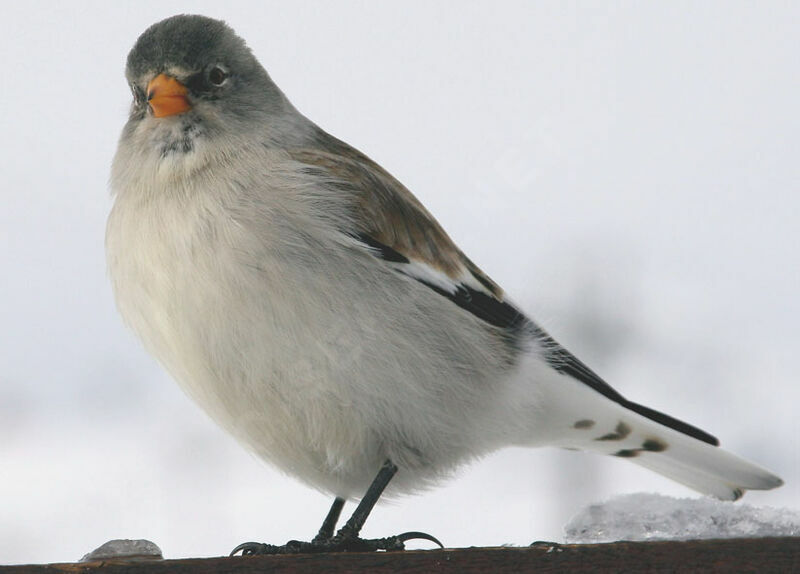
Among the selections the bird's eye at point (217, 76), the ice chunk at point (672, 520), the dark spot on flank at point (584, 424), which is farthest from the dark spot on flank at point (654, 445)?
the bird's eye at point (217, 76)

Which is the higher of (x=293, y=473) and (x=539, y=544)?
(x=293, y=473)

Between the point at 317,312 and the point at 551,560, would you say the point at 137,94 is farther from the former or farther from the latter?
the point at 551,560

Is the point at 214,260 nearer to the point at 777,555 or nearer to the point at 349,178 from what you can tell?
the point at 349,178

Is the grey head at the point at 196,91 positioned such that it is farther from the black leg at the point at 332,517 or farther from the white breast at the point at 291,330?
the black leg at the point at 332,517

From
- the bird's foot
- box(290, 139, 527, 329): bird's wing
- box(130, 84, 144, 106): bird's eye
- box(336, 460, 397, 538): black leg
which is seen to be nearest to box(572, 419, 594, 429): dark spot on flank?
box(290, 139, 527, 329): bird's wing

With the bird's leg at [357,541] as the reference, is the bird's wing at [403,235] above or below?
above

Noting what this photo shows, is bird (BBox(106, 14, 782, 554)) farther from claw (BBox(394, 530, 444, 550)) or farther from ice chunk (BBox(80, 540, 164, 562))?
ice chunk (BBox(80, 540, 164, 562))

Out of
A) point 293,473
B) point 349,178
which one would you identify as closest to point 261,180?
point 349,178

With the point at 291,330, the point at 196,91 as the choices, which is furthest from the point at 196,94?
the point at 291,330
